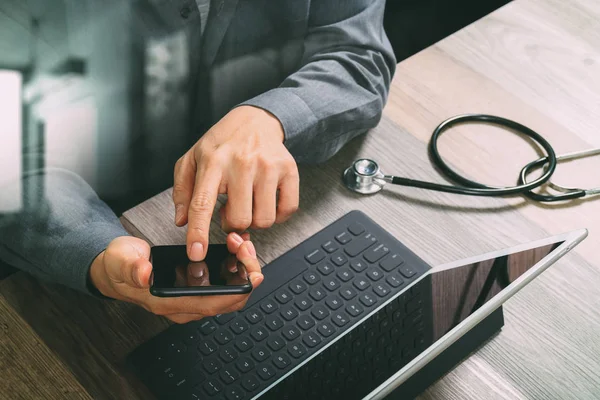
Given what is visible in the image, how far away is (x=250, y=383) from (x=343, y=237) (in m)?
0.22

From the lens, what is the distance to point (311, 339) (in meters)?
0.74

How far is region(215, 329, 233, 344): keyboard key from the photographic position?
0.73 metres

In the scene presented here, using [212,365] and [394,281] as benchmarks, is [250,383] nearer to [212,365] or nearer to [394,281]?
[212,365]

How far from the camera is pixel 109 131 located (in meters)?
1.08

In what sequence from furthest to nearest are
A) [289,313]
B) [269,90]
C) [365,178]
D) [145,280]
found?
[269,90] → [365,178] → [289,313] → [145,280]

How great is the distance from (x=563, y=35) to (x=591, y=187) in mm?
326

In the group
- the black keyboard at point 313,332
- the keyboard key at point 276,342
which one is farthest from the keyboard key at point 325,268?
the keyboard key at point 276,342

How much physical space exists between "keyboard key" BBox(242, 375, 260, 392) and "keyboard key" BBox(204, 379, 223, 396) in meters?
0.02

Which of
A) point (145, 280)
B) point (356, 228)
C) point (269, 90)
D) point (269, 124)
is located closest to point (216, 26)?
point (269, 90)

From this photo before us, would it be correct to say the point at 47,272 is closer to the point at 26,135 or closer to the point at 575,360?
the point at 26,135

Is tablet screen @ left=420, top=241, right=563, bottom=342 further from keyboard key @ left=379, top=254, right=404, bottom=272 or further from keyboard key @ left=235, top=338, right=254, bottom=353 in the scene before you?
keyboard key @ left=235, top=338, right=254, bottom=353

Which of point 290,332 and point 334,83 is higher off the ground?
point 334,83

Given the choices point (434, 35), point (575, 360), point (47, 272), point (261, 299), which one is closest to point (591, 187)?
point (575, 360)

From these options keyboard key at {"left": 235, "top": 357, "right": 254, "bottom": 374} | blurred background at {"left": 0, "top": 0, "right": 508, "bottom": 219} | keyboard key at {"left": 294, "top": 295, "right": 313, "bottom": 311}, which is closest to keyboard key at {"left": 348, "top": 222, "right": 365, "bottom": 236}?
keyboard key at {"left": 294, "top": 295, "right": 313, "bottom": 311}
